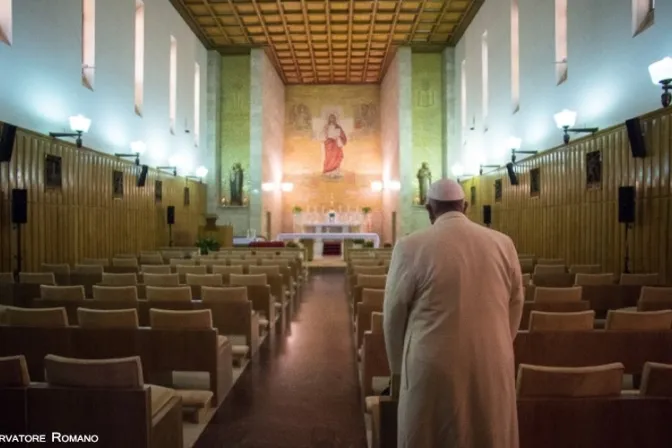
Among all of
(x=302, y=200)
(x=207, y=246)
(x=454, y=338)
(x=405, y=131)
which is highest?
(x=405, y=131)

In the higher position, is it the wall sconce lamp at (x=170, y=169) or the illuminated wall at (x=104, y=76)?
the illuminated wall at (x=104, y=76)

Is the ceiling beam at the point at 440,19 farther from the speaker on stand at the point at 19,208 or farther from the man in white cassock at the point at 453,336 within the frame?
the man in white cassock at the point at 453,336

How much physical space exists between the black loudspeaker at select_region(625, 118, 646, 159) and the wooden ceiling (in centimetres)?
1184

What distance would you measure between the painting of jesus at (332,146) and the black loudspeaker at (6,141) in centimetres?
1990

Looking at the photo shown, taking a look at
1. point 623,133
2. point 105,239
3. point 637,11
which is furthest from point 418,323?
point 105,239

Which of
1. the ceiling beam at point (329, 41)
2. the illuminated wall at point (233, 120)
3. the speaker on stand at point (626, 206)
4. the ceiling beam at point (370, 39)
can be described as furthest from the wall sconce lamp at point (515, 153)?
the illuminated wall at point (233, 120)

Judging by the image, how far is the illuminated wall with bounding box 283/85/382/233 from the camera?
2795 centimetres

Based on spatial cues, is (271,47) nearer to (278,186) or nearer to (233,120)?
(233,120)

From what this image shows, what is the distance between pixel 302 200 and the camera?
2798 centimetres

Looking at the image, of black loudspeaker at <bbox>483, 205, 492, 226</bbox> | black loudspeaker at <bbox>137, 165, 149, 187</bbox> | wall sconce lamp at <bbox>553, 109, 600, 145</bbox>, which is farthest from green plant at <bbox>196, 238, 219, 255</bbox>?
wall sconce lamp at <bbox>553, 109, 600, 145</bbox>

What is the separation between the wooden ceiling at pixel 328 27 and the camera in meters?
18.8

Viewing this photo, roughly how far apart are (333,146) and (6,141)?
20.3m

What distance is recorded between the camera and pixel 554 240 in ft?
40.2

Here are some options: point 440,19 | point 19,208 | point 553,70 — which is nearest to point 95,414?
point 19,208
